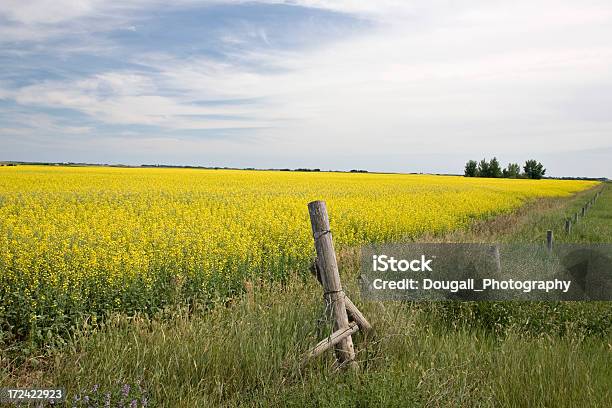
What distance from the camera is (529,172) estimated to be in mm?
122062

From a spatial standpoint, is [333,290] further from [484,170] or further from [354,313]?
[484,170]

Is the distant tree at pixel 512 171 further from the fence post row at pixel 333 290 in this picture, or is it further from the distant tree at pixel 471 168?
the fence post row at pixel 333 290

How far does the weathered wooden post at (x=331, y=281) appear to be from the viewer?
4613 millimetres

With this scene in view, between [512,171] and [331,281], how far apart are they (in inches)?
4633

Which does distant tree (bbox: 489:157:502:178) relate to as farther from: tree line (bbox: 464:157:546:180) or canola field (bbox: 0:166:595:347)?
canola field (bbox: 0:166:595:347)

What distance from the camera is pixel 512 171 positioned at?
368ft

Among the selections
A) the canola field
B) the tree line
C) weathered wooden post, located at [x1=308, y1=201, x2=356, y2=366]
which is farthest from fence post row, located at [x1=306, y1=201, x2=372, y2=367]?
the tree line

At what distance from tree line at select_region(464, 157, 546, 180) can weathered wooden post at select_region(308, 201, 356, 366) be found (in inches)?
4242

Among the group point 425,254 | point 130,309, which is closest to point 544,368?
point 425,254

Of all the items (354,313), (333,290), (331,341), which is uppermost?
(333,290)

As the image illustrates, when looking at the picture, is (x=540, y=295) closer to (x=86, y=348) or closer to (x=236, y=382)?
(x=236, y=382)

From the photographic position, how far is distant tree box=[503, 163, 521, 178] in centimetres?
10981

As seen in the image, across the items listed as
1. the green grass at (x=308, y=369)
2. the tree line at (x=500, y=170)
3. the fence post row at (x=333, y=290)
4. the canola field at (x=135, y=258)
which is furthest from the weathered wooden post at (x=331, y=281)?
the tree line at (x=500, y=170)

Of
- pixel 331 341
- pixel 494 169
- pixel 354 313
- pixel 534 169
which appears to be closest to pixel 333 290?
pixel 354 313
